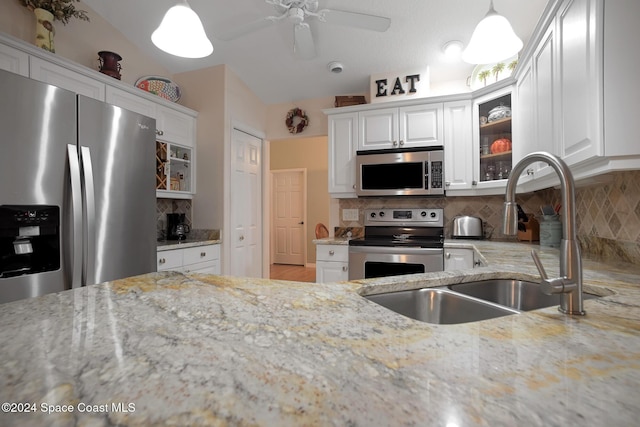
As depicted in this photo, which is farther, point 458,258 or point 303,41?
point 458,258

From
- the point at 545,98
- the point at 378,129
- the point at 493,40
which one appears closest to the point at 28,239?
the point at 493,40

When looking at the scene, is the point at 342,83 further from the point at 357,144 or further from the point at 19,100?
the point at 19,100

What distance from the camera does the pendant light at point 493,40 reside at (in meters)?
1.48

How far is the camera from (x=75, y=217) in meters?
1.60

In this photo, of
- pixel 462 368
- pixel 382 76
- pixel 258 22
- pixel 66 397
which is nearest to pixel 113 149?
pixel 258 22

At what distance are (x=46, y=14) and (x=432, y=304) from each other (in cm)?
309

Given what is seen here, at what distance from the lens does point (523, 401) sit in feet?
1.15

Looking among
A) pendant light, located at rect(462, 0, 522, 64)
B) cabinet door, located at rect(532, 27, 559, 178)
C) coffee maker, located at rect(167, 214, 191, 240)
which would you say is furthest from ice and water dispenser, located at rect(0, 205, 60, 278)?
cabinet door, located at rect(532, 27, 559, 178)

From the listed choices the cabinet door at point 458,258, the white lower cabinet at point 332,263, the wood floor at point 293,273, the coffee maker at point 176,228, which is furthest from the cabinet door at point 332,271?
the wood floor at point 293,273

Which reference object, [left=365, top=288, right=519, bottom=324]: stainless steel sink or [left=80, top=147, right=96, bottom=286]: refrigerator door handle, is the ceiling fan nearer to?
[left=80, top=147, right=96, bottom=286]: refrigerator door handle

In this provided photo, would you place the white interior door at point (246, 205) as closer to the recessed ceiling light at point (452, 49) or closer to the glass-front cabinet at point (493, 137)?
the recessed ceiling light at point (452, 49)

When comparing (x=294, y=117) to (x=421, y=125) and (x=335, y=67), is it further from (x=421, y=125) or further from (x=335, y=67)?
(x=421, y=125)

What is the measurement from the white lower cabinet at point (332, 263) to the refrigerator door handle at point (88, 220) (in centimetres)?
175

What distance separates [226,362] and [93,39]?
3228mm
